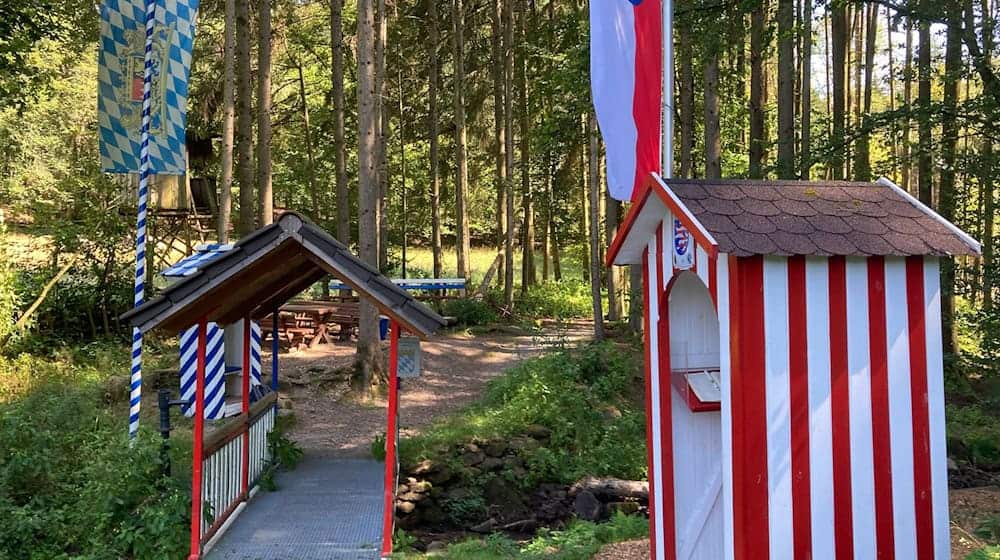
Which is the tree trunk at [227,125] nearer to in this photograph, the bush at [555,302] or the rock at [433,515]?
the rock at [433,515]

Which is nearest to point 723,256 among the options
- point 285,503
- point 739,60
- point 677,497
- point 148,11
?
point 677,497

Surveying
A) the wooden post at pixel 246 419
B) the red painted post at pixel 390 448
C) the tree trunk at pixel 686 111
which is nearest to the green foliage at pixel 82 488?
the wooden post at pixel 246 419

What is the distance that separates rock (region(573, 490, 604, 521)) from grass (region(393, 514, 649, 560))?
1.37 metres

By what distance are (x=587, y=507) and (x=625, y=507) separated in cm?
44

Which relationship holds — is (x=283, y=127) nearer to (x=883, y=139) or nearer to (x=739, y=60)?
(x=739, y=60)

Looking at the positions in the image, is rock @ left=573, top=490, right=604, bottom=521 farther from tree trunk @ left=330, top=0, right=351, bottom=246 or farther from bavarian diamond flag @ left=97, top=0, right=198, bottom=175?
tree trunk @ left=330, top=0, right=351, bottom=246

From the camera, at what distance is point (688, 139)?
18062mm

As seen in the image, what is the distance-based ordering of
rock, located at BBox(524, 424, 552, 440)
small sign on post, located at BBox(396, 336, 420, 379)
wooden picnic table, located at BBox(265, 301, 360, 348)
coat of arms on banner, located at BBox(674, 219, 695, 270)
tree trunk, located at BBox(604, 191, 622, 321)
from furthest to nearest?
tree trunk, located at BBox(604, 191, 622, 321) < wooden picnic table, located at BBox(265, 301, 360, 348) < rock, located at BBox(524, 424, 552, 440) < small sign on post, located at BBox(396, 336, 420, 379) < coat of arms on banner, located at BBox(674, 219, 695, 270)

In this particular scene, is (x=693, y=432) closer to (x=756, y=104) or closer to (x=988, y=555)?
(x=988, y=555)

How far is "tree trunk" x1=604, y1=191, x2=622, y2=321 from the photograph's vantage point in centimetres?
2067

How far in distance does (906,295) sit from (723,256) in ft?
3.29

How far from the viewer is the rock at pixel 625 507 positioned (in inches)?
368

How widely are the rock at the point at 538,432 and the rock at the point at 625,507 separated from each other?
219 cm

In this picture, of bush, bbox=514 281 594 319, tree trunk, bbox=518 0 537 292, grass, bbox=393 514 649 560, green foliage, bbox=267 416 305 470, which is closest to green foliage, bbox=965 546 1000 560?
grass, bbox=393 514 649 560
